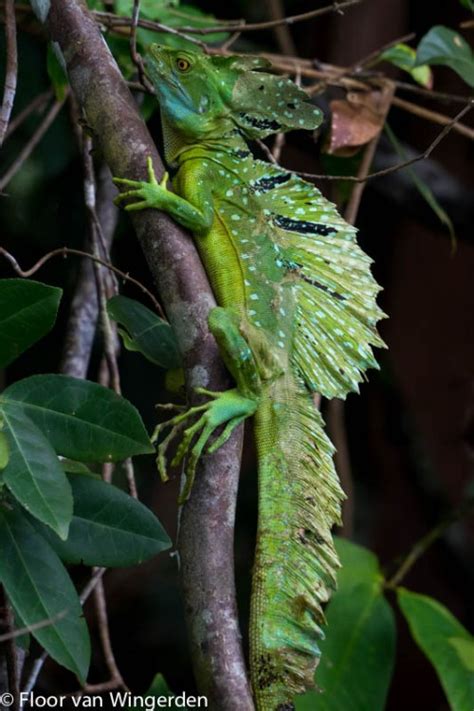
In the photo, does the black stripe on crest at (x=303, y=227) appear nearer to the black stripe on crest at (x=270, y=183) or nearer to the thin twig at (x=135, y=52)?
the black stripe on crest at (x=270, y=183)

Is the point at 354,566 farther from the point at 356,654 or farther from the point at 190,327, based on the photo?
the point at 190,327

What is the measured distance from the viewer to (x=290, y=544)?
1.95 meters

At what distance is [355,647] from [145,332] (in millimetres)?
1231

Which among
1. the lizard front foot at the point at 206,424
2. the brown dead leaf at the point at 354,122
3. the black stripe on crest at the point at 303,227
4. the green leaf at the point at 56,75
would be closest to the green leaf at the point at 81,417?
the lizard front foot at the point at 206,424

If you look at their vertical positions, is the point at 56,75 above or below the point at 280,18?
below

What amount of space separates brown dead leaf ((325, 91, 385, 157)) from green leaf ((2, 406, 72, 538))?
1785mm

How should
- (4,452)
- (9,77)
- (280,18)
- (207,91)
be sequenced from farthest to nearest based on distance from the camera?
1. (280,18)
2. (207,91)
3. (9,77)
4. (4,452)

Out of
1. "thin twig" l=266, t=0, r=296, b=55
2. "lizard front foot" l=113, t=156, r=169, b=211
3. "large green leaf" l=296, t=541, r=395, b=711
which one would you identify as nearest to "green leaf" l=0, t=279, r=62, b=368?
"lizard front foot" l=113, t=156, r=169, b=211

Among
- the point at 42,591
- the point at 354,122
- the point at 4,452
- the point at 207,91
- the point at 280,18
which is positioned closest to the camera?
the point at 4,452

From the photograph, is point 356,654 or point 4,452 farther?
point 356,654

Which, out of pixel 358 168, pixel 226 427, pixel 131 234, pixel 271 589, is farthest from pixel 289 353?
pixel 131 234

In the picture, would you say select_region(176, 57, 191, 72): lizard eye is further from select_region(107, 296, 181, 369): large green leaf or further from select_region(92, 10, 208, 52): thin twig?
select_region(107, 296, 181, 369): large green leaf

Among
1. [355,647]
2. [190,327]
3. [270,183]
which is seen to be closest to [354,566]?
[355,647]

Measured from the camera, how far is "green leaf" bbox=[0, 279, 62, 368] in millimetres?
1786
